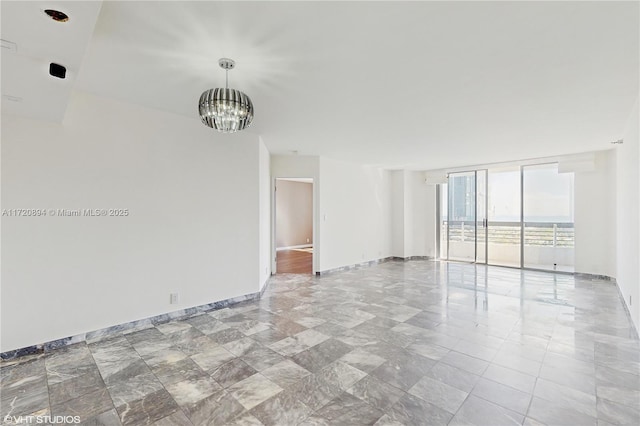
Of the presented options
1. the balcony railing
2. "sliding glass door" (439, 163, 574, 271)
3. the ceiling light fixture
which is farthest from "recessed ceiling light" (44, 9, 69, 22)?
the balcony railing

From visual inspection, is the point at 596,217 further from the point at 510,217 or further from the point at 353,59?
the point at 353,59

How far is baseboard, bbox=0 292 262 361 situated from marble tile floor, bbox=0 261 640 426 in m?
0.10

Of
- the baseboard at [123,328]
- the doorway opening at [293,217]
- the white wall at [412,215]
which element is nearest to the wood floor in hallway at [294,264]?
the doorway opening at [293,217]

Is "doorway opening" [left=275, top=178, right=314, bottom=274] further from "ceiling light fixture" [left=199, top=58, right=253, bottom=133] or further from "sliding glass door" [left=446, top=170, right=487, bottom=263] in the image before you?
"ceiling light fixture" [left=199, top=58, right=253, bottom=133]

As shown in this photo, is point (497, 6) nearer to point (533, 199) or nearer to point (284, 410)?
point (284, 410)

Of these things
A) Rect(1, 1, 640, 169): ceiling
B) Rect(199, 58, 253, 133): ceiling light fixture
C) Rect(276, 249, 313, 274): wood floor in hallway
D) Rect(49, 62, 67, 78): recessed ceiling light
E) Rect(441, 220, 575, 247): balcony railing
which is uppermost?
Rect(1, 1, 640, 169): ceiling

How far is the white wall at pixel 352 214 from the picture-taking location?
20.9ft

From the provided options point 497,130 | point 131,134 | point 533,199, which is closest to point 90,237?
point 131,134

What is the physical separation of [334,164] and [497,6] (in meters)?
4.91

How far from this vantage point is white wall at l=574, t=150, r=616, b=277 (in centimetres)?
557

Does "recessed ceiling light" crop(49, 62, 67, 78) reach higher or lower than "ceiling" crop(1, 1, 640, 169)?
lower

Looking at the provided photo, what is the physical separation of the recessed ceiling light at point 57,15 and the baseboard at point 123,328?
290cm

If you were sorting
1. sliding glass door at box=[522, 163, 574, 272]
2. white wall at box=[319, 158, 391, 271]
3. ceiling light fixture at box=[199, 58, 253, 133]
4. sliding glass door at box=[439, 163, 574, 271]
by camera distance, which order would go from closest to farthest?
ceiling light fixture at box=[199, 58, 253, 133], white wall at box=[319, 158, 391, 271], sliding glass door at box=[522, 163, 574, 272], sliding glass door at box=[439, 163, 574, 271]

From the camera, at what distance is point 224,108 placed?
7.00ft
